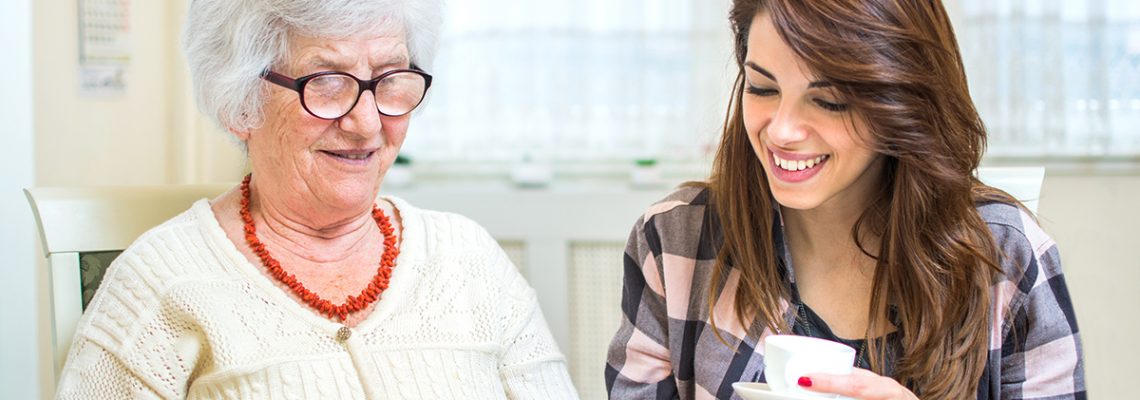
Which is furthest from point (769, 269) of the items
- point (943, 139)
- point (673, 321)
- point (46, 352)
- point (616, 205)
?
point (46, 352)

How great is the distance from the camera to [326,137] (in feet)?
4.38

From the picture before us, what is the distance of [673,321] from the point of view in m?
1.40

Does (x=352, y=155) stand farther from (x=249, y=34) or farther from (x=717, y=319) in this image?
(x=717, y=319)

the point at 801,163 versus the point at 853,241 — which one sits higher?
the point at 801,163

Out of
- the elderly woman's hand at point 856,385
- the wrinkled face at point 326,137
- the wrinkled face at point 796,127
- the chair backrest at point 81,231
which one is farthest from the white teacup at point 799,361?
the chair backrest at point 81,231

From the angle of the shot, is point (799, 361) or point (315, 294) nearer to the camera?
point (799, 361)

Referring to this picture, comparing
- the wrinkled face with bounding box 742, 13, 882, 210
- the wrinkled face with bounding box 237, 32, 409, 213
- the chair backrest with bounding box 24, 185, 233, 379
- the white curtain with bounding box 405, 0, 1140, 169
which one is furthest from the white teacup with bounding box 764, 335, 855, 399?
the white curtain with bounding box 405, 0, 1140, 169

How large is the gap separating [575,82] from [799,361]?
1782mm

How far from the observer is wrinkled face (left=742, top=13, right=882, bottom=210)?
3.85 ft

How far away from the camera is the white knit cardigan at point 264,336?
1269 millimetres

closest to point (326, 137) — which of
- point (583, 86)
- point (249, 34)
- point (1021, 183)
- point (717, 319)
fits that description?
point (249, 34)

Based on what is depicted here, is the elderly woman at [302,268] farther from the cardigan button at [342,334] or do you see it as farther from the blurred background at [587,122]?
the blurred background at [587,122]

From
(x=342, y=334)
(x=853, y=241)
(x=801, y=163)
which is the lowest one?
(x=342, y=334)

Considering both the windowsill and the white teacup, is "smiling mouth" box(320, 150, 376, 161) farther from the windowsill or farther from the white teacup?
the windowsill
